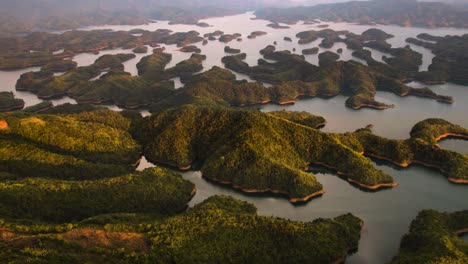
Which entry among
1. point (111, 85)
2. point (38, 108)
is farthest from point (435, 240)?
point (38, 108)

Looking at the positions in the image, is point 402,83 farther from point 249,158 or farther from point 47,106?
point 47,106

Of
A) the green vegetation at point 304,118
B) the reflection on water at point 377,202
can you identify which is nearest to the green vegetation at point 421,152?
the reflection on water at point 377,202

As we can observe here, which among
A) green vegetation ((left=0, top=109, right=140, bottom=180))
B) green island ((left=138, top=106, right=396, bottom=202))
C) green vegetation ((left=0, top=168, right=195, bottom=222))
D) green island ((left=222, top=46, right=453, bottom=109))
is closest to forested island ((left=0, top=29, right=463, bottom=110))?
green island ((left=222, top=46, right=453, bottom=109))

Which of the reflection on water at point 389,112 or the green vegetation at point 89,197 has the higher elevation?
the green vegetation at point 89,197

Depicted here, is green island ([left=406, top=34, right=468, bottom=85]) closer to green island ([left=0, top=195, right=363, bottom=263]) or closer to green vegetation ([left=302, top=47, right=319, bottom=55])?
green vegetation ([left=302, top=47, right=319, bottom=55])

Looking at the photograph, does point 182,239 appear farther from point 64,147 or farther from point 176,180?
point 64,147

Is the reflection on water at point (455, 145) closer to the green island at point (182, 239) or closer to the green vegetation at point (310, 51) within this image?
the green island at point (182, 239)
